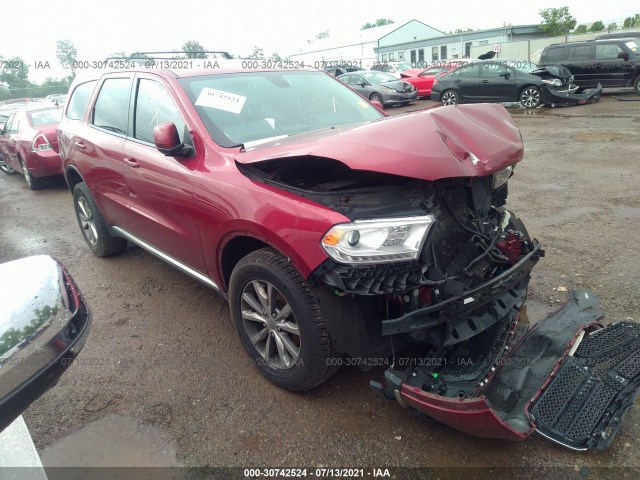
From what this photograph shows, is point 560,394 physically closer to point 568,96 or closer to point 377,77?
point 568,96

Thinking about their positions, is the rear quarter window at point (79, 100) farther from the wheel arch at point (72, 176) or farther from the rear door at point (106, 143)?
the wheel arch at point (72, 176)

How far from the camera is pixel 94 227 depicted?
15.8 ft

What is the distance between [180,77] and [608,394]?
3.23m

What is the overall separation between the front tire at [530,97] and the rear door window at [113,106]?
12.8 meters

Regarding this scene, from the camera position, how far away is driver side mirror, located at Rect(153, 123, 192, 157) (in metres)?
2.80

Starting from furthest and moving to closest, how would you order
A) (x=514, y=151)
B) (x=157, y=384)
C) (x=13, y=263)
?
(x=157, y=384)
(x=514, y=151)
(x=13, y=263)

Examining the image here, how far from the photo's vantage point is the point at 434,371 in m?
2.34

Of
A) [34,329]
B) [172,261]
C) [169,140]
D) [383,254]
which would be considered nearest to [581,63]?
[172,261]

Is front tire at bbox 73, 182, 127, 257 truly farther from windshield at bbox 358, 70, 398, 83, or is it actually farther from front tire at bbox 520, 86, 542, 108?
windshield at bbox 358, 70, 398, 83

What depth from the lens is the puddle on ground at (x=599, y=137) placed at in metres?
8.80

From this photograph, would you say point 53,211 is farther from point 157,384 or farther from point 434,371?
point 434,371

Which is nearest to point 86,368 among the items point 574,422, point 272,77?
point 272,77

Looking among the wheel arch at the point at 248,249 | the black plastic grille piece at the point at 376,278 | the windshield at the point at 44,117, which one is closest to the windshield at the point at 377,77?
the windshield at the point at 44,117

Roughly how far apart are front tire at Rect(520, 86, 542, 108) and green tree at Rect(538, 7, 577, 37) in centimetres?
3140
